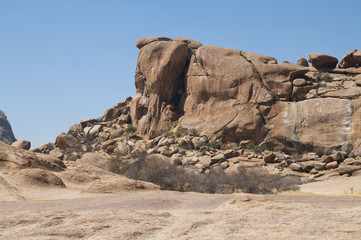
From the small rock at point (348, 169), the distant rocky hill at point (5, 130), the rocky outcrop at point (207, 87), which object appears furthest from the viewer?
the distant rocky hill at point (5, 130)

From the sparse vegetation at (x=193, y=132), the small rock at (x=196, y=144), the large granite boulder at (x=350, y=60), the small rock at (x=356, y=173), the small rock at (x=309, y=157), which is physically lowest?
the small rock at (x=356, y=173)

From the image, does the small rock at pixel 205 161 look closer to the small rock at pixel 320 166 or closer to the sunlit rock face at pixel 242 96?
the sunlit rock face at pixel 242 96

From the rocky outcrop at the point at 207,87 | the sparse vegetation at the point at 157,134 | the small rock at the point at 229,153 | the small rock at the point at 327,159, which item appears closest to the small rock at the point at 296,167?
the small rock at the point at 327,159

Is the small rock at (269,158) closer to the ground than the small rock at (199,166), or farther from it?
farther from it

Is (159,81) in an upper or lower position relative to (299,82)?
upper

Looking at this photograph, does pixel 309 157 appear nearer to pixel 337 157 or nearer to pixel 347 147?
pixel 337 157

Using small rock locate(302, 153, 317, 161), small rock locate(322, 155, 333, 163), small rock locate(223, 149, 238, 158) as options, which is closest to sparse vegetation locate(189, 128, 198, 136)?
small rock locate(223, 149, 238, 158)

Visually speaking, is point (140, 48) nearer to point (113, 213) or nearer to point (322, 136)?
point (322, 136)

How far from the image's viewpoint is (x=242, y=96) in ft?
119

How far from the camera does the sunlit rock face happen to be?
32.5 meters

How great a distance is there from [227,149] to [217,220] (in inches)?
1140

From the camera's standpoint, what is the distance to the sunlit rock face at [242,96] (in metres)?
32.5

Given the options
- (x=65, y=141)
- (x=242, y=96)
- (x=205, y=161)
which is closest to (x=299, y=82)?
(x=242, y=96)

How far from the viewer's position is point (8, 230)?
5.86 metres
